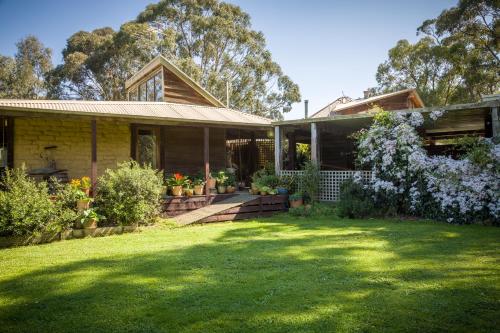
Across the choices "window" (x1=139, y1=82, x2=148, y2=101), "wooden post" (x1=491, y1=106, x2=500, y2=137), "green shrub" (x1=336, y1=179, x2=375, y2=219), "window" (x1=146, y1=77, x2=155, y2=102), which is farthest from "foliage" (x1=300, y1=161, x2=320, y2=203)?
"window" (x1=139, y1=82, x2=148, y2=101)

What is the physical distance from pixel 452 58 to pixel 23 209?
27.3 m

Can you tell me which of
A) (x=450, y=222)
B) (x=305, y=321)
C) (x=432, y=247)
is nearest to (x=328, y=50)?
(x=450, y=222)

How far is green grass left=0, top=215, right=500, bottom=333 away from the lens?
3.12 m

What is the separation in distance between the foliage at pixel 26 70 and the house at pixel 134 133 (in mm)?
22912

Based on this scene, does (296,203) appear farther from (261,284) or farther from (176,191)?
(261,284)

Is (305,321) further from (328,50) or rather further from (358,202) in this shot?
(328,50)

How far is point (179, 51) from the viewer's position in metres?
28.6

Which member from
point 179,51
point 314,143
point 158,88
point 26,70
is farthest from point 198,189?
point 26,70

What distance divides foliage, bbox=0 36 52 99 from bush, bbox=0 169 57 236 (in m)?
29.2

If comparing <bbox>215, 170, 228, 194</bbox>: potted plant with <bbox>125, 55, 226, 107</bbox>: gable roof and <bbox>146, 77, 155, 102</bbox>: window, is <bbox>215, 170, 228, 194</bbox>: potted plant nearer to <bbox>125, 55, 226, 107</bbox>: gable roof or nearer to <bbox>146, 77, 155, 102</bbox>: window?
<bbox>125, 55, 226, 107</bbox>: gable roof

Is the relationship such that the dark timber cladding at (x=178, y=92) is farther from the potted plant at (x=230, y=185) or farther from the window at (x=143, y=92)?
the potted plant at (x=230, y=185)

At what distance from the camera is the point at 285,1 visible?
1260 centimetres

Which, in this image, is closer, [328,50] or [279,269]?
[279,269]

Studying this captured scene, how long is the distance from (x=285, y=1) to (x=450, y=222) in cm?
960
